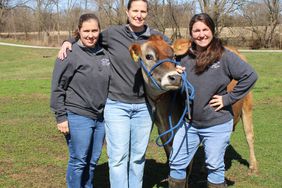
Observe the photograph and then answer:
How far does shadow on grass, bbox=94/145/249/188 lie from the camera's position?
579 cm

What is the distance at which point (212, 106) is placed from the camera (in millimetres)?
3871

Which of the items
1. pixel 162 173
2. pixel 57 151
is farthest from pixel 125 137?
pixel 57 151

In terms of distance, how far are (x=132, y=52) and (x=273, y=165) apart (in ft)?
12.2

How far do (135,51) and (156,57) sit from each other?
22 centimetres

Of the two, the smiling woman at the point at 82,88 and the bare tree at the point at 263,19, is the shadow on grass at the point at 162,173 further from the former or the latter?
the bare tree at the point at 263,19

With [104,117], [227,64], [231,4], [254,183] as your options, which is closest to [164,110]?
[104,117]

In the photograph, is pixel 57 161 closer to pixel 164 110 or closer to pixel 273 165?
pixel 164 110

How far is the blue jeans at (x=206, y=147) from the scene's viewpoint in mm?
3904

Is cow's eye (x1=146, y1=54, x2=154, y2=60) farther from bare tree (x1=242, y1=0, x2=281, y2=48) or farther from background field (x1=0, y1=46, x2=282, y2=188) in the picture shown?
bare tree (x1=242, y1=0, x2=281, y2=48)

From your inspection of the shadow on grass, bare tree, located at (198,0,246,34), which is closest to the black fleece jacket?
the shadow on grass

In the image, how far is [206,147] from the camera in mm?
3984

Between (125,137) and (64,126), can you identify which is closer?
(125,137)

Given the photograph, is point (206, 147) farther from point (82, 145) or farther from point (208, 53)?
point (82, 145)

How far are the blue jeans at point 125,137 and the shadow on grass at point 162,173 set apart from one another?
1.52 m
